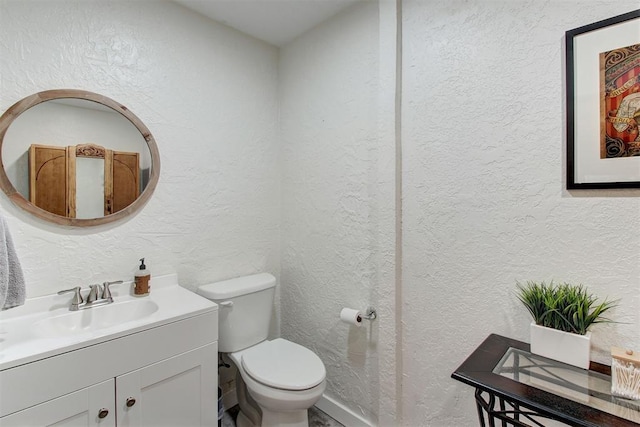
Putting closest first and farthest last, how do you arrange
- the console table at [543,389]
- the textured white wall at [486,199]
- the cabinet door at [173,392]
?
the console table at [543,389], the textured white wall at [486,199], the cabinet door at [173,392]

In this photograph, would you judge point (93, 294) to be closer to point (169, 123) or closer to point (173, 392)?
point (173, 392)

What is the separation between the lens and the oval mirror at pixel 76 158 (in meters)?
1.28

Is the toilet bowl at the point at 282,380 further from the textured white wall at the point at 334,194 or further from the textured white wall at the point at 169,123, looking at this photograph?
the textured white wall at the point at 169,123

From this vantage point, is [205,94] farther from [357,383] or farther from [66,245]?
[357,383]

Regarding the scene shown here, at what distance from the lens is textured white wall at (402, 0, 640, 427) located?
104 cm

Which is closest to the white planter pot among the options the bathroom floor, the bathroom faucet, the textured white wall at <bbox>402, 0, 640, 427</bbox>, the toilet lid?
the textured white wall at <bbox>402, 0, 640, 427</bbox>

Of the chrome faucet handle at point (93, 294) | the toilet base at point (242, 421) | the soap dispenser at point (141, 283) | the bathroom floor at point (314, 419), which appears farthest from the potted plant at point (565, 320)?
the chrome faucet handle at point (93, 294)

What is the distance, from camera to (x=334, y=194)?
183cm

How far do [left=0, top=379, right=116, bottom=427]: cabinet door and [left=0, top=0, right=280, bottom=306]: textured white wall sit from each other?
54 cm

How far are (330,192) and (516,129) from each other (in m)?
0.98

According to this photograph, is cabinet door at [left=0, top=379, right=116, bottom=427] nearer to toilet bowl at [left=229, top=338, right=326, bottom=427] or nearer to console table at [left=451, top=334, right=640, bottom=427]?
toilet bowl at [left=229, top=338, right=326, bottom=427]

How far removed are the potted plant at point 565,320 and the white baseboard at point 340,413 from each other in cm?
107

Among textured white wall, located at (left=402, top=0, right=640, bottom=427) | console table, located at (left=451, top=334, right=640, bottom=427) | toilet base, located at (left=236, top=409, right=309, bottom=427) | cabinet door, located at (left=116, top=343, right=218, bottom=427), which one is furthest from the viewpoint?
toilet base, located at (left=236, top=409, right=309, bottom=427)

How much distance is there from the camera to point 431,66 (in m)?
1.43
